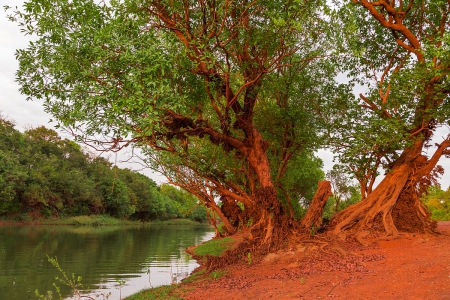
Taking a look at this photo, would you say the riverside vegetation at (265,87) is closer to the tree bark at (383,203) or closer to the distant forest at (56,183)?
the tree bark at (383,203)

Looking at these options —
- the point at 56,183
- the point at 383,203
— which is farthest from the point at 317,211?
the point at 56,183

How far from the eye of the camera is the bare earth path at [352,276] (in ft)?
26.7

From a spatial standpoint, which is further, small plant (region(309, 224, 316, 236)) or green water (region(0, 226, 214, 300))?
green water (region(0, 226, 214, 300))

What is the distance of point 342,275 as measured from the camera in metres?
9.76

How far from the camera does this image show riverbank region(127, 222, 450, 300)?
8.20 meters

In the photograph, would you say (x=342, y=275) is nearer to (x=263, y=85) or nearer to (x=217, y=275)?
(x=217, y=275)

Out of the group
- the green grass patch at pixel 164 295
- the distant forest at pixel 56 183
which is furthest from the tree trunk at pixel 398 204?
the distant forest at pixel 56 183

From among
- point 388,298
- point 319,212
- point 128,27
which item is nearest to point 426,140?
point 319,212

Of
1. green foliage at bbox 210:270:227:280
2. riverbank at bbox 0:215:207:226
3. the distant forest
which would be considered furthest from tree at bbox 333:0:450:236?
riverbank at bbox 0:215:207:226

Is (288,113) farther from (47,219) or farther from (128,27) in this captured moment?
(47,219)

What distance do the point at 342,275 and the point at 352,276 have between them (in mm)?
322

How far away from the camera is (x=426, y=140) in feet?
Answer: 49.2

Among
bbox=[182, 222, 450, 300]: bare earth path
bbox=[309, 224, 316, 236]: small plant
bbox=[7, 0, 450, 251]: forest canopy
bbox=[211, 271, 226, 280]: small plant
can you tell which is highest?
bbox=[7, 0, 450, 251]: forest canopy

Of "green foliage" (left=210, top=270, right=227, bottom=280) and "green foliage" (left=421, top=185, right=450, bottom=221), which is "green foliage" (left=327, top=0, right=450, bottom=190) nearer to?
"green foliage" (left=210, top=270, right=227, bottom=280)
